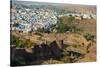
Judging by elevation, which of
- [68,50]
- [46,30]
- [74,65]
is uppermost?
[46,30]

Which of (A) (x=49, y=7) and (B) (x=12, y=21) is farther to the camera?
(A) (x=49, y=7)

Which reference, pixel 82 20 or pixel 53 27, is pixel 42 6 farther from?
pixel 82 20

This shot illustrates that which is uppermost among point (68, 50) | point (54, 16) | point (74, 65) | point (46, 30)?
point (54, 16)

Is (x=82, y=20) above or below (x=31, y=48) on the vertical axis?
above

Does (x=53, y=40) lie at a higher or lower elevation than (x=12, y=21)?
lower
